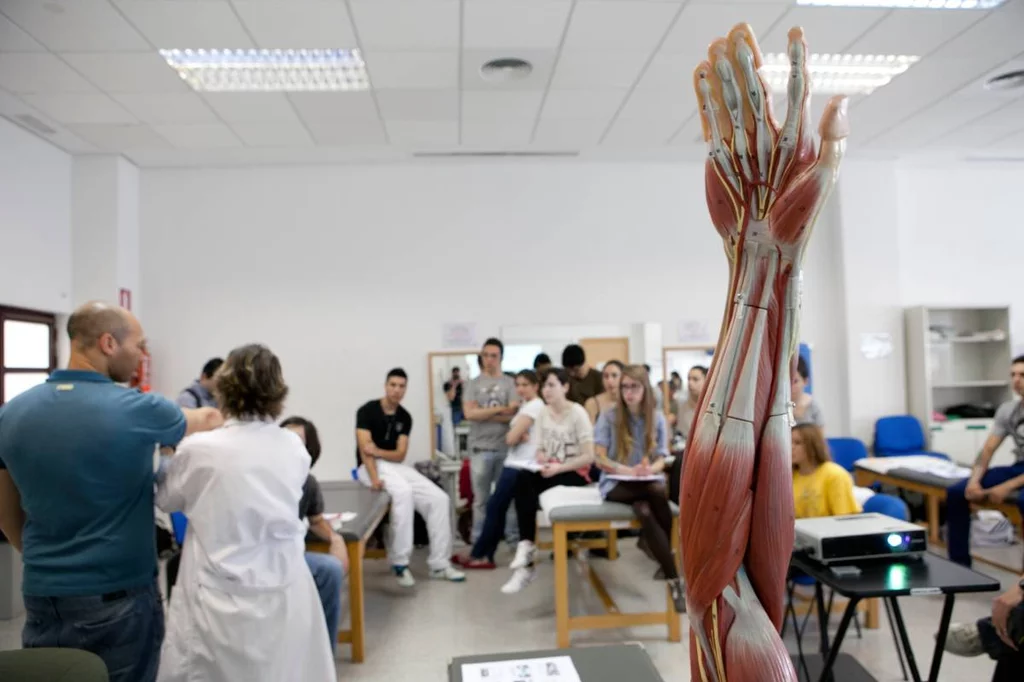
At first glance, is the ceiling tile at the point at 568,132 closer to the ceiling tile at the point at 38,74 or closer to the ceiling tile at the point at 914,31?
the ceiling tile at the point at 914,31

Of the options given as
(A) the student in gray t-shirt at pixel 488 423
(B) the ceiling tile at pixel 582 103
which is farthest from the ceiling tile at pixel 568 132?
(A) the student in gray t-shirt at pixel 488 423

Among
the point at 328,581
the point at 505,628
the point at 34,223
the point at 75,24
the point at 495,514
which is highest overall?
the point at 75,24

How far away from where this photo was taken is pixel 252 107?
4312 mm

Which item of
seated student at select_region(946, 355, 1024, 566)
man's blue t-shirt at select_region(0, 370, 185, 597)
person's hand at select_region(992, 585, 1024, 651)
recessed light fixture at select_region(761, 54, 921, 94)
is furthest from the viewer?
recessed light fixture at select_region(761, 54, 921, 94)

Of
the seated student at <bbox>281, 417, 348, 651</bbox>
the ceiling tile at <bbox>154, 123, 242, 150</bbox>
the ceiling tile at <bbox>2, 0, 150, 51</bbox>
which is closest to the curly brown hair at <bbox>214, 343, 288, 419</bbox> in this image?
the seated student at <bbox>281, 417, 348, 651</bbox>

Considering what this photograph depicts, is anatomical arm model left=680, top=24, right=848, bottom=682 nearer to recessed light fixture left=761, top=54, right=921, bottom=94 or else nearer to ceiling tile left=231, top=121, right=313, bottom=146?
recessed light fixture left=761, top=54, right=921, bottom=94

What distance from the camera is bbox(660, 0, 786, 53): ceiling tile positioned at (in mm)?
3227

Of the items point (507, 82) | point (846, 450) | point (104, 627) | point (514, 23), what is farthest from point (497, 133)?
point (104, 627)

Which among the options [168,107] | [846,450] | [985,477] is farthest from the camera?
[846,450]

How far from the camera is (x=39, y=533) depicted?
1682mm

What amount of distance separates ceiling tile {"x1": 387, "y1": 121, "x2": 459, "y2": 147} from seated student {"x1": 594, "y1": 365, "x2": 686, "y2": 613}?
8.14 feet

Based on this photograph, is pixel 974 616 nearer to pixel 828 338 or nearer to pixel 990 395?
pixel 828 338

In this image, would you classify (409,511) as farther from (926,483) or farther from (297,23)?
(926,483)

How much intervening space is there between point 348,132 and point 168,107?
1213 millimetres
